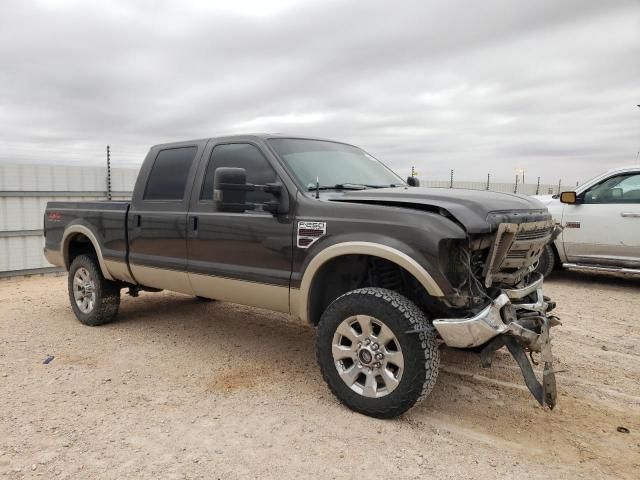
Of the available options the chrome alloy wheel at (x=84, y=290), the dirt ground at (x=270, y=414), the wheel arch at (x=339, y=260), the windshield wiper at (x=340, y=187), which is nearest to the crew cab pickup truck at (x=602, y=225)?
the dirt ground at (x=270, y=414)

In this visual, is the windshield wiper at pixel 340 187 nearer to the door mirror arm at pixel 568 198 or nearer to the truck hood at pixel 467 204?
the truck hood at pixel 467 204

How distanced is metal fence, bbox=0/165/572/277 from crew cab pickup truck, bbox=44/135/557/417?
5.28 m

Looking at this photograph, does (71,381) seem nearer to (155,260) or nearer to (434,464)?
(155,260)

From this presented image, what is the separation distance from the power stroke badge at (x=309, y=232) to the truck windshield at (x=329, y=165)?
36 cm

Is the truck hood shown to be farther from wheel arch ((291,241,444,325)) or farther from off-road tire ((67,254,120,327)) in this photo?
off-road tire ((67,254,120,327))

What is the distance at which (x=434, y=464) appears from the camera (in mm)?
2820

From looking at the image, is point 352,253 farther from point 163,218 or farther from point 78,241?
point 78,241

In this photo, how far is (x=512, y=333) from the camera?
3133mm

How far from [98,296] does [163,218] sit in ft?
4.96

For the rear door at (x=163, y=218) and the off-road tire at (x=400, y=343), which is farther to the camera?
the rear door at (x=163, y=218)

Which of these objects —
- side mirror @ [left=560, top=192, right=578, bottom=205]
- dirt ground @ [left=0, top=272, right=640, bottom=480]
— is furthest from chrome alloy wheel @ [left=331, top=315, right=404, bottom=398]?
side mirror @ [left=560, top=192, right=578, bottom=205]

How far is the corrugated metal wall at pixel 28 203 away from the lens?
9289 millimetres

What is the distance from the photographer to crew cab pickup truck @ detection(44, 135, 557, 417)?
3.17 meters

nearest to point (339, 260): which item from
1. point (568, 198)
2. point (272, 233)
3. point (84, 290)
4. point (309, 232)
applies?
point (309, 232)
